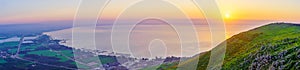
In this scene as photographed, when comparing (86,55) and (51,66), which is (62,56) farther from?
(51,66)

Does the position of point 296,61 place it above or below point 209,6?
below

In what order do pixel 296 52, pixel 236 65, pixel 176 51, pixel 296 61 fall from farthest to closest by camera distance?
pixel 176 51 < pixel 236 65 < pixel 296 52 < pixel 296 61

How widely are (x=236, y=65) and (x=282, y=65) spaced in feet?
24.1

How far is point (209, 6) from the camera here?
2288cm

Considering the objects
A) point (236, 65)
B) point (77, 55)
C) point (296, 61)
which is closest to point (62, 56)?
point (77, 55)

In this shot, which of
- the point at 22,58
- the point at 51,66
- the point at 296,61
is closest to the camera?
the point at 296,61

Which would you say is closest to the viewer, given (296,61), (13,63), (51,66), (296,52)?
(296,61)

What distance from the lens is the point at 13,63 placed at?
369 ft

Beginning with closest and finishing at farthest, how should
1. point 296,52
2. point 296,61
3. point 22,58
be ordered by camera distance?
point 296,61 < point 296,52 < point 22,58

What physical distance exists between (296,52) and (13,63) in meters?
107

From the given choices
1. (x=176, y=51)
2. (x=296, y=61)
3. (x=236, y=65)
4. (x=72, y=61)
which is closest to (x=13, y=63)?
(x=72, y=61)

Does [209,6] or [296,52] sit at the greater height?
[209,6]

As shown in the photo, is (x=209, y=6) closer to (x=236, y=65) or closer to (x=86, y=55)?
(x=236, y=65)

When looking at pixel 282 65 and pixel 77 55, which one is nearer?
pixel 282 65
